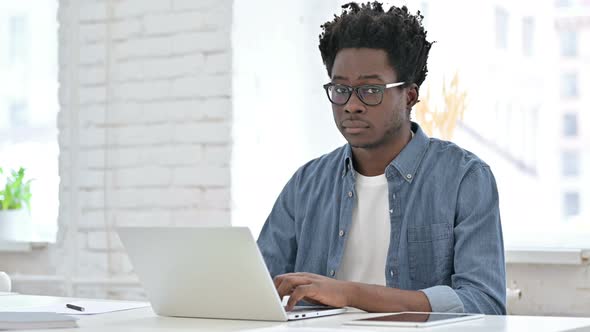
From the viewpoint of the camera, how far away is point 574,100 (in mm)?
3590

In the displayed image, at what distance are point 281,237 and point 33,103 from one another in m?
2.23

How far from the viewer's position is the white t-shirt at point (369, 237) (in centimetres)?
250

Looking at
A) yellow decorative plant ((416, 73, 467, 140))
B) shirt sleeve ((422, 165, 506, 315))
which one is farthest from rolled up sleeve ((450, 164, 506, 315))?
yellow decorative plant ((416, 73, 467, 140))

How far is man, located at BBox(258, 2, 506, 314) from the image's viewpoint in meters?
2.36

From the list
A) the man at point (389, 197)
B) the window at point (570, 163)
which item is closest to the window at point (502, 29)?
the window at point (570, 163)

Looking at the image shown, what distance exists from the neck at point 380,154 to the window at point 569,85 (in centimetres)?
120

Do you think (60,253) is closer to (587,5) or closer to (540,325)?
(587,5)

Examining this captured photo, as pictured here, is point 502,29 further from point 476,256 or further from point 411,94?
point 476,256

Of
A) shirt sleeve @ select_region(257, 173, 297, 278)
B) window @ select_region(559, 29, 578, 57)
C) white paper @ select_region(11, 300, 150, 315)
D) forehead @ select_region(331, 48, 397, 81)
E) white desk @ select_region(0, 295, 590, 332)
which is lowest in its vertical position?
white paper @ select_region(11, 300, 150, 315)

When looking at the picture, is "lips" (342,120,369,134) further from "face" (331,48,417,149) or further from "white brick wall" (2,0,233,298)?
"white brick wall" (2,0,233,298)

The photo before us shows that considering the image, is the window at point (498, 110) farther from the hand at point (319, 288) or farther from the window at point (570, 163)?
the hand at point (319, 288)

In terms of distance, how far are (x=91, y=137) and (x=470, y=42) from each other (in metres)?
1.42

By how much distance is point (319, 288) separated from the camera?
2.05 m

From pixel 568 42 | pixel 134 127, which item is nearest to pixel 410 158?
pixel 568 42
